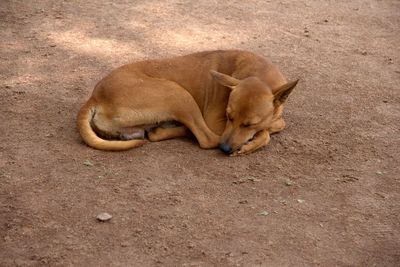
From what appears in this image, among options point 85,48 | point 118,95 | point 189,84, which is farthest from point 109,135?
point 85,48

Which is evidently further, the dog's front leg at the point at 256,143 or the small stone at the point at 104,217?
the dog's front leg at the point at 256,143

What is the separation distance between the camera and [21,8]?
33.1 ft

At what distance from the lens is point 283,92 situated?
6086 mm

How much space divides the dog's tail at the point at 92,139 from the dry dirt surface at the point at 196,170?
85 millimetres

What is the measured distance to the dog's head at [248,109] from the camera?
600 cm

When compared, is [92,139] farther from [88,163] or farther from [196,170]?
[196,170]

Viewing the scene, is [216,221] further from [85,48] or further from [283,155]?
[85,48]

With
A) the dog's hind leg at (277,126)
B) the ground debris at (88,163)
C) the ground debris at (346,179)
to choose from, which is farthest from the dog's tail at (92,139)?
the ground debris at (346,179)

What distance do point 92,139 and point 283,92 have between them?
1.90m

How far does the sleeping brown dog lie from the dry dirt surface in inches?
6.0

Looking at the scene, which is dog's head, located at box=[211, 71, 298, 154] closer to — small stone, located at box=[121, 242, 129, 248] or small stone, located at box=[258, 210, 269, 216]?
small stone, located at box=[258, 210, 269, 216]

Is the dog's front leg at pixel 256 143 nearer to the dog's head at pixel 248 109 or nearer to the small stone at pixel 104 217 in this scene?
the dog's head at pixel 248 109

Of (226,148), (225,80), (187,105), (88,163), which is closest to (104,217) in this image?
(88,163)

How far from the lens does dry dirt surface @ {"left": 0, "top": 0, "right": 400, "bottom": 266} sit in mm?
4750
